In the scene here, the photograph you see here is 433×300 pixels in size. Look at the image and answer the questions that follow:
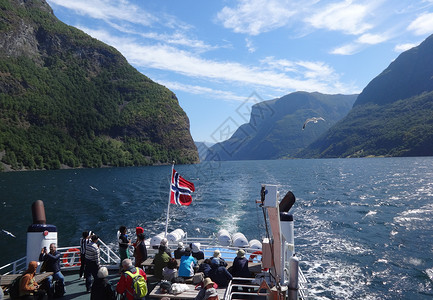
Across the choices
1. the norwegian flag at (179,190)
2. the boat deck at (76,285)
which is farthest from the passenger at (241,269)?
the norwegian flag at (179,190)

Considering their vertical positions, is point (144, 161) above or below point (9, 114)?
below

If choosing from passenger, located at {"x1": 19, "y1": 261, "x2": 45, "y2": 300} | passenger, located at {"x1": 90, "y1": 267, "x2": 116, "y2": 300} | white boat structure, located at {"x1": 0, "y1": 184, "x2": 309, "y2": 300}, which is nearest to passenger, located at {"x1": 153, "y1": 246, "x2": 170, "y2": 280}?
white boat structure, located at {"x1": 0, "y1": 184, "x2": 309, "y2": 300}

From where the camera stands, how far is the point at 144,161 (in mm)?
193125

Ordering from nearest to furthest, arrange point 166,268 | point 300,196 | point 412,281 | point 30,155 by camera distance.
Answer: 1. point 166,268
2. point 412,281
3. point 300,196
4. point 30,155

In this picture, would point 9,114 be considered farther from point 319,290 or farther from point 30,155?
point 319,290

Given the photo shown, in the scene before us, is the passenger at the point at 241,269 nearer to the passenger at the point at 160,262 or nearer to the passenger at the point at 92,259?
the passenger at the point at 160,262

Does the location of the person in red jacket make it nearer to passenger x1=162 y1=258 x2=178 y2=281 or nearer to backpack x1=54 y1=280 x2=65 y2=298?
passenger x1=162 y1=258 x2=178 y2=281

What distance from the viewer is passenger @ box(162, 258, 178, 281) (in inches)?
405

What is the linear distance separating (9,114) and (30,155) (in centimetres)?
3337

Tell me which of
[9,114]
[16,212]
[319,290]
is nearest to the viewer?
[319,290]

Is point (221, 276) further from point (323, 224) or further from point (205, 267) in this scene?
point (323, 224)

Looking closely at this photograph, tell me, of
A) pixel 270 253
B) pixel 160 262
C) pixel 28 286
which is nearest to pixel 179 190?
pixel 160 262

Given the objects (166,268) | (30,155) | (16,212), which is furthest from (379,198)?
(30,155)

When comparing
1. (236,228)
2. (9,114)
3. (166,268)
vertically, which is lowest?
(236,228)
